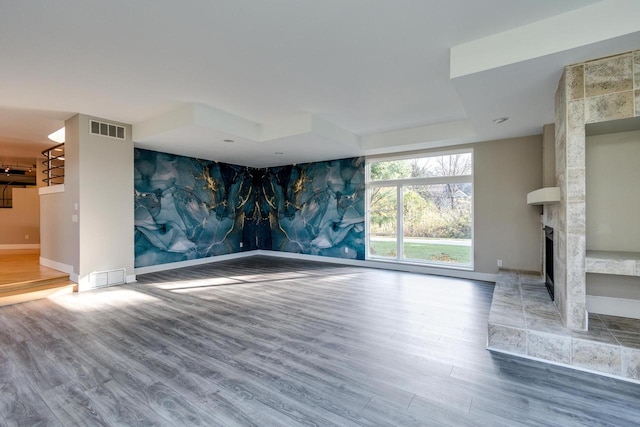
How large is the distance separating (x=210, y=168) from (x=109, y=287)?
3.56 metres

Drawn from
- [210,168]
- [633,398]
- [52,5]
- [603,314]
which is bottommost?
[633,398]

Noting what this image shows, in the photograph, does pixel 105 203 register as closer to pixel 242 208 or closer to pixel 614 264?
pixel 242 208

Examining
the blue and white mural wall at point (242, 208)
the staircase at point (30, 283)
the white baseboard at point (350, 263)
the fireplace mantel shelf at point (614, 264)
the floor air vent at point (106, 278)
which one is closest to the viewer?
the fireplace mantel shelf at point (614, 264)

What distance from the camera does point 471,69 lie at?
8.90 feet

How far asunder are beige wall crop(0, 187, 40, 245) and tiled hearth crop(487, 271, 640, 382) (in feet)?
40.3

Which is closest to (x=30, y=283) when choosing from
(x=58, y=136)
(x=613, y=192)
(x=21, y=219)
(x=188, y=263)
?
(x=188, y=263)

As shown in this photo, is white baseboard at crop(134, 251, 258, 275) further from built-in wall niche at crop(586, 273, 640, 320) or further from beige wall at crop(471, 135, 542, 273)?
built-in wall niche at crop(586, 273, 640, 320)

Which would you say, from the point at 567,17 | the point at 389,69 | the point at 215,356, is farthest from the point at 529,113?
the point at 215,356

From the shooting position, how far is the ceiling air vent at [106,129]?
4.86 metres

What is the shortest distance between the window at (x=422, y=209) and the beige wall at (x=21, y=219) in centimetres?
1036

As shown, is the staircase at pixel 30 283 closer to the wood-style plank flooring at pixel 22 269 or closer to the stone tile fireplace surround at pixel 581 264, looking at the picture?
the wood-style plank flooring at pixel 22 269

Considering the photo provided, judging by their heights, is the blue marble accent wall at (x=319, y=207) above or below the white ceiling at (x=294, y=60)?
below

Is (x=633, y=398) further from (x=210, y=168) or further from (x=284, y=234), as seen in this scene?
(x=210, y=168)

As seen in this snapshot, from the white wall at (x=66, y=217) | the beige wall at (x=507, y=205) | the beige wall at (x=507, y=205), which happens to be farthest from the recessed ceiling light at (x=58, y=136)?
the beige wall at (x=507, y=205)
